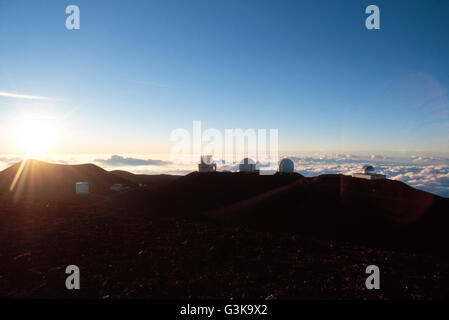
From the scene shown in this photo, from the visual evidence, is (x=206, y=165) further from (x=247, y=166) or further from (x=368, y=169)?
(x=368, y=169)

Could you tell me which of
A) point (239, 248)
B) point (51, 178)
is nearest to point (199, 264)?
point (239, 248)

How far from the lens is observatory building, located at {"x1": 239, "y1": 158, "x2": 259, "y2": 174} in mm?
45194

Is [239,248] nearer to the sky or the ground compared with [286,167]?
nearer to the ground

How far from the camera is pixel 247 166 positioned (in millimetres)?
45281

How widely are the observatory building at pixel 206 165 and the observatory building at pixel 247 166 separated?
18.2 feet

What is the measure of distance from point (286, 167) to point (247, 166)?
23.6ft

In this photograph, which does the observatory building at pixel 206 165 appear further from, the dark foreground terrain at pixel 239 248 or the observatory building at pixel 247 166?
the dark foreground terrain at pixel 239 248

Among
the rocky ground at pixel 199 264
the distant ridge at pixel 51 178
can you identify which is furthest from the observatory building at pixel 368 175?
the distant ridge at pixel 51 178

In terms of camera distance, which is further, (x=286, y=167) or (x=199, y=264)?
(x=286, y=167)

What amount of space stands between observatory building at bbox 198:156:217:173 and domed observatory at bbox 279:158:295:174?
12.9 m
